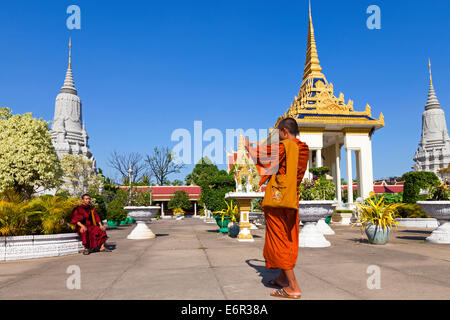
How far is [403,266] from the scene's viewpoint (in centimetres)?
490

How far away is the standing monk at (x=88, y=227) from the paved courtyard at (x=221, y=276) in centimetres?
82

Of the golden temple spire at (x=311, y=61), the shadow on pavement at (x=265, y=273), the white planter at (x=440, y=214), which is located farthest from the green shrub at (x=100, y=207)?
the golden temple spire at (x=311, y=61)

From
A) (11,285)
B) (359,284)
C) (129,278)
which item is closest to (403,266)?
(359,284)

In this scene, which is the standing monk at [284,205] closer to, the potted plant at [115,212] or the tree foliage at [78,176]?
the potted plant at [115,212]

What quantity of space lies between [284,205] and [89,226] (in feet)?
18.8

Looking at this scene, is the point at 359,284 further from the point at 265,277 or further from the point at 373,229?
the point at 373,229

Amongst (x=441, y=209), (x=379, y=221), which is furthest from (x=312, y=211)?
(x=441, y=209)

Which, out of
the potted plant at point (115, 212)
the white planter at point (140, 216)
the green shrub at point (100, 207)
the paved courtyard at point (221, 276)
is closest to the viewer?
the paved courtyard at point (221, 276)

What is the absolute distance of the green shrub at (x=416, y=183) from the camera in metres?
17.3

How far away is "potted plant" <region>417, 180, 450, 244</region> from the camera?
784cm

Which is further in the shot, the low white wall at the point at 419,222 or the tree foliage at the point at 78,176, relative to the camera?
the tree foliage at the point at 78,176

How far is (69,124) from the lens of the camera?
134ft

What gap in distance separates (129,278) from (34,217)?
403cm

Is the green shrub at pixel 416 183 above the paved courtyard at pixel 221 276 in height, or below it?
above
